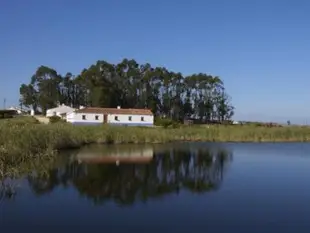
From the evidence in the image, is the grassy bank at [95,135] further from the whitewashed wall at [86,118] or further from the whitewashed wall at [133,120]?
the whitewashed wall at [86,118]

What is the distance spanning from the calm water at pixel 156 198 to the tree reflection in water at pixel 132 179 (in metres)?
0.03

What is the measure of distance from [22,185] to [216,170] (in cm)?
1022

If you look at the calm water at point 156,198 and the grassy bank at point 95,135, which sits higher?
the grassy bank at point 95,135

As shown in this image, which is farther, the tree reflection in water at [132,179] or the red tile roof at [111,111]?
the red tile roof at [111,111]

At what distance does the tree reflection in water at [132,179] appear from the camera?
1508 cm

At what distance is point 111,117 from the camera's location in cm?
6738

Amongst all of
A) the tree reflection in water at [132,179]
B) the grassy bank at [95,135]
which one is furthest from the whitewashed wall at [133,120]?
the tree reflection in water at [132,179]

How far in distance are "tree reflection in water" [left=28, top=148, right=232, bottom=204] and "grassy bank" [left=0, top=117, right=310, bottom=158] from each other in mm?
2073

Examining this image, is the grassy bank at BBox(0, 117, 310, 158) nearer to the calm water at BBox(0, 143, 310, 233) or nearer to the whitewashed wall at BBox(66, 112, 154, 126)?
the calm water at BBox(0, 143, 310, 233)

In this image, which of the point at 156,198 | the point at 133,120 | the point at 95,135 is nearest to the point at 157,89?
the point at 133,120

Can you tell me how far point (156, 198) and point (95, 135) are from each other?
25.9 m

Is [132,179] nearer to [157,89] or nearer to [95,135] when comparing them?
[95,135]

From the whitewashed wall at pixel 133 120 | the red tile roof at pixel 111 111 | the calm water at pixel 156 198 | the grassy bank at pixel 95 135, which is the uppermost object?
the red tile roof at pixel 111 111

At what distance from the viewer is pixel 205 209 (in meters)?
12.6
